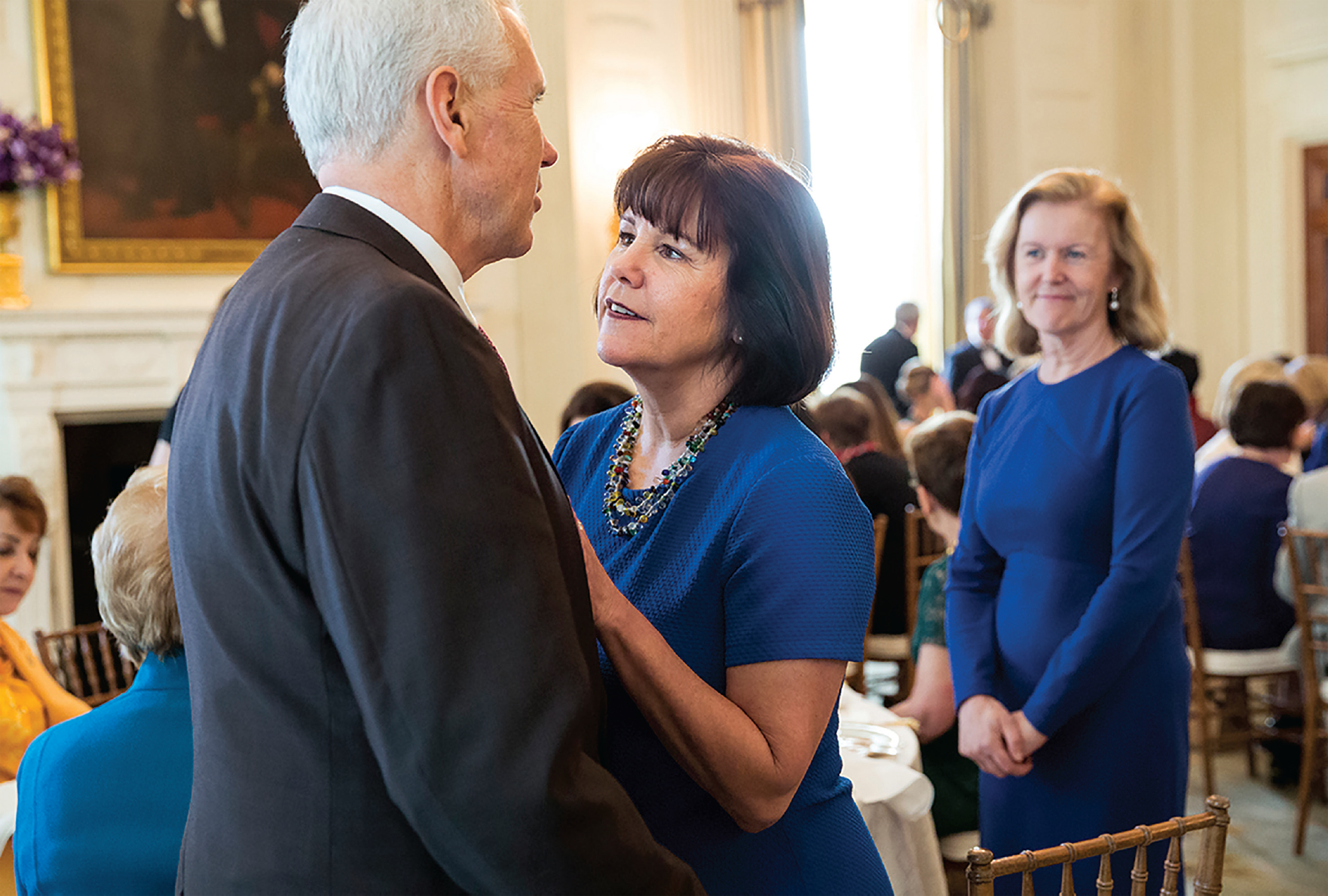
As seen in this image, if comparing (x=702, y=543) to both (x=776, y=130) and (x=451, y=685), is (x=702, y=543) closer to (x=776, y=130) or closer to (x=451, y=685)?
(x=451, y=685)

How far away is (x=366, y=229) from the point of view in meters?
0.96

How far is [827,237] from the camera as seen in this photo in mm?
1395

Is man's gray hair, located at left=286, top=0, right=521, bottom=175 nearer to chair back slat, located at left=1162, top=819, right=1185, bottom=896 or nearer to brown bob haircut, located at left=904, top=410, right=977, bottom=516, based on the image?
chair back slat, located at left=1162, top=819, right=1185, bottom=896

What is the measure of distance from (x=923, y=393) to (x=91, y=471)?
464 cm

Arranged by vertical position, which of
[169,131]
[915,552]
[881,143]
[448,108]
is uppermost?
[881,143]

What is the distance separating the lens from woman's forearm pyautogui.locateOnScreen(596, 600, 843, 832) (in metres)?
1.11

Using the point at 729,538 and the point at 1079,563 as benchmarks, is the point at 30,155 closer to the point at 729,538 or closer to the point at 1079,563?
the point at 1079,563

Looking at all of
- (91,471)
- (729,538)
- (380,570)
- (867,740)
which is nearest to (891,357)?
(91,471)

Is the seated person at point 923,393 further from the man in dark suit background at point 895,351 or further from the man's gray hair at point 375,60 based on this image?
the man's gray hair at point 375,60

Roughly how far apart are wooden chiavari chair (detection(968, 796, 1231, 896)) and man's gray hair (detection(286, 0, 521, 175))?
0.96m

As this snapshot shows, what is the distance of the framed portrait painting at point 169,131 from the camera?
234 inches

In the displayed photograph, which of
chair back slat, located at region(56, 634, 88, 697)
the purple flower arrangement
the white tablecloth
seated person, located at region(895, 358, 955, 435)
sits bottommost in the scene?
the white tablecloth

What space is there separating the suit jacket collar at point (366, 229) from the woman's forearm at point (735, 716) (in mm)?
351

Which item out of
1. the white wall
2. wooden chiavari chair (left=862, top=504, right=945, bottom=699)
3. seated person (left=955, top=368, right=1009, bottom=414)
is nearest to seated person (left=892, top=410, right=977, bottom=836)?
wooden chiavari chair (left=862, top=504, right=945, bottom=699)
